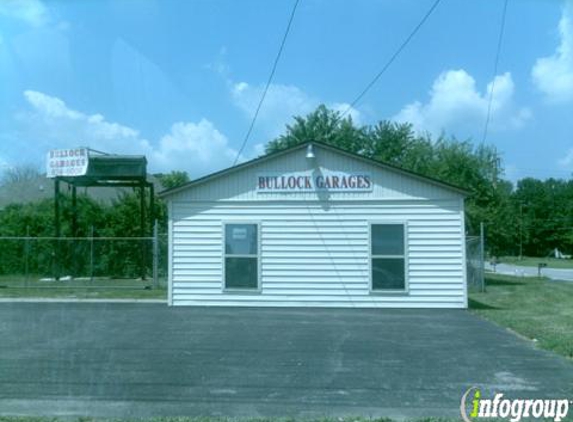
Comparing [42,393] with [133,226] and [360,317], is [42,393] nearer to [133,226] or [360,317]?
[360,317]

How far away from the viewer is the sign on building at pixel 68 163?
24.8 m

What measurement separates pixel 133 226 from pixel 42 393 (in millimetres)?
22518

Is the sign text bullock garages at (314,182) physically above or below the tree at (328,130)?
below

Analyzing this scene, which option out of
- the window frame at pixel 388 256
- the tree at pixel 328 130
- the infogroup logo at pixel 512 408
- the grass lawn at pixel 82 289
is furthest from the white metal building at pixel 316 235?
the tree at pixel 328 130

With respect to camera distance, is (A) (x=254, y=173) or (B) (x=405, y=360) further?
(A) (x=254, y=173)

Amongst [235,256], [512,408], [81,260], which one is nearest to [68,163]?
[81,260]

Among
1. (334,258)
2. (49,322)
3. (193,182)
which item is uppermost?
(193,182)

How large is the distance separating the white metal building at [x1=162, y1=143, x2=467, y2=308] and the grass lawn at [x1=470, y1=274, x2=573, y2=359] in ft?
5.32

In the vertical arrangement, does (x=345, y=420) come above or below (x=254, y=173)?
below

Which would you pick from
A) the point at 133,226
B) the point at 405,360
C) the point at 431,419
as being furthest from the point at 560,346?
the point at 133,226

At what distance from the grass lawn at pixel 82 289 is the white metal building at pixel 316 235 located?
11.1ft

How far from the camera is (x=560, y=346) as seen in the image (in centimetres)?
990

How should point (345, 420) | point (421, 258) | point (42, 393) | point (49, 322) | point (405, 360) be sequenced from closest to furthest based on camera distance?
point (345, 420)
point (42, 393)
point (405, 360)
point (49, 322)
point (421, 258)

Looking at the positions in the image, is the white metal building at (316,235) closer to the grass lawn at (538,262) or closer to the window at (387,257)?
the window at (387,257)
